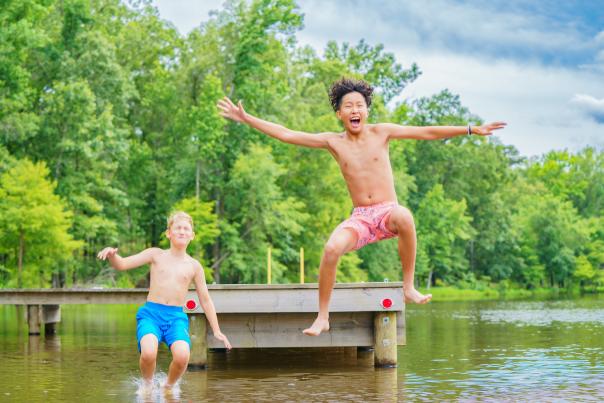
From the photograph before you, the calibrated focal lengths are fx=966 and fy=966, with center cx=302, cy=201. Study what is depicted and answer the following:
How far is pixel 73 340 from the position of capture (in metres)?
22.7

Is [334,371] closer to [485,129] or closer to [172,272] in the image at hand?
[172,272]

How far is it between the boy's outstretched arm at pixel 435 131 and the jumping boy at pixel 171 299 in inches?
103

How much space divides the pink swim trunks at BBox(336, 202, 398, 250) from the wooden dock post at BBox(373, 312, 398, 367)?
7.19 meters

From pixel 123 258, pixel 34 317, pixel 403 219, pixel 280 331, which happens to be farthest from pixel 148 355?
pixel 34 317

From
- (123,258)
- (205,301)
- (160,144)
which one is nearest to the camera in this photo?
(123,258)

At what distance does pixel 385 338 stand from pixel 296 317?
1453 mm

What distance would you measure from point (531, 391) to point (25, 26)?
30877 mm

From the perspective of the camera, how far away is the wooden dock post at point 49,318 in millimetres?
25000

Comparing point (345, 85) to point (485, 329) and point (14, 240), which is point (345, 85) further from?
point (14, 240)

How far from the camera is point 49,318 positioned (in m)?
25.4

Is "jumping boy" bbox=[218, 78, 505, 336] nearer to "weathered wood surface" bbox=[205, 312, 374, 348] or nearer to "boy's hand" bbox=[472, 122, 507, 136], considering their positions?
"boy's hand" bbox=[472, 122, 507, 136]

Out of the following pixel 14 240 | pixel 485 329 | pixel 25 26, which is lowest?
pixel 485 329

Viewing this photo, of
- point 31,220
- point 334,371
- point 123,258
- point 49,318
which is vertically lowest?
point 334,371

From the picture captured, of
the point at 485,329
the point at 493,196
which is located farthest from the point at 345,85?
the point at 493,196
